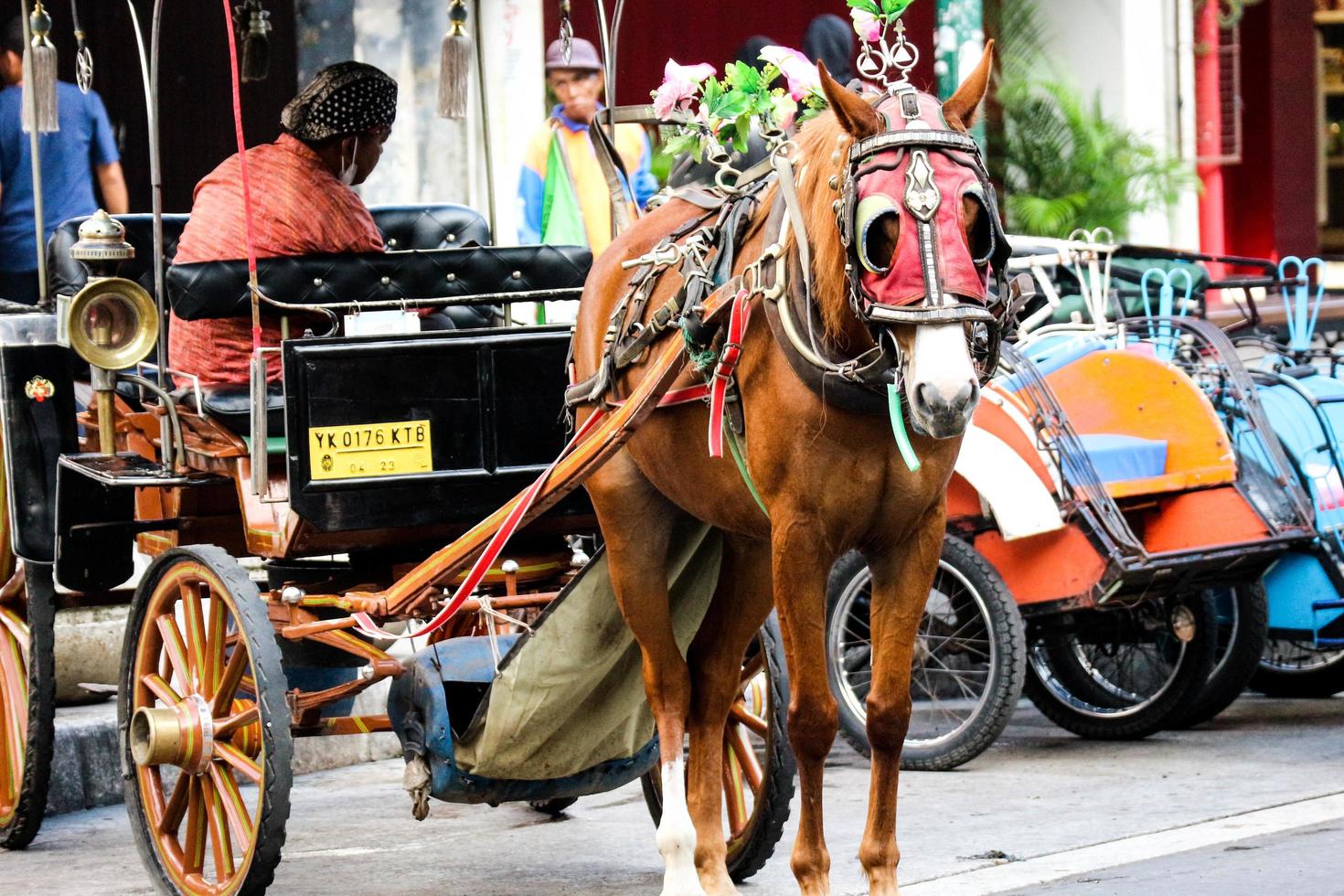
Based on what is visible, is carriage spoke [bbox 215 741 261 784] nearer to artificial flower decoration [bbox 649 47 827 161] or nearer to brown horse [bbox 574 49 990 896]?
brown horse [bbox 574 49 990 896]

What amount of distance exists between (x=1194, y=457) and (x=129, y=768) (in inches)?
146

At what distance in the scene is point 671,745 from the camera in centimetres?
512

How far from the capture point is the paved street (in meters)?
5.43

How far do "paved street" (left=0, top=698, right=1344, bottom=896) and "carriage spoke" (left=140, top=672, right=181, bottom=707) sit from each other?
1.88ft

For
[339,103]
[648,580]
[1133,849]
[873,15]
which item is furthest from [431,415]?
[1133,849]

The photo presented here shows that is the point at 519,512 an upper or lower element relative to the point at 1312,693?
upper

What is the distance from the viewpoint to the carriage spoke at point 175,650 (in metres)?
5.50

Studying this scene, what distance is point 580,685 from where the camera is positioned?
5254 millimetres

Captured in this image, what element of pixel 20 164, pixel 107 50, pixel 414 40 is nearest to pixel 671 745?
pixel 20 164

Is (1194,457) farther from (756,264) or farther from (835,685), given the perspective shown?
(756,264)

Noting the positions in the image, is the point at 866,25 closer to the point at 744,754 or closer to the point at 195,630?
the point at 744,754

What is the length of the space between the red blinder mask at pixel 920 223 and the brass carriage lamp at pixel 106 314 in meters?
2.49

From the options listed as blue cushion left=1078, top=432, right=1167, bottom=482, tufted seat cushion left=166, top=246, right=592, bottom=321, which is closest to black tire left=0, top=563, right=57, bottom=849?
tufted seat cushion left=166, top=246, right=592, bottom=321

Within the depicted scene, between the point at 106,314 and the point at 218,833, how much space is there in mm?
1491
